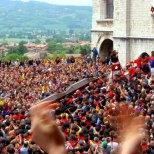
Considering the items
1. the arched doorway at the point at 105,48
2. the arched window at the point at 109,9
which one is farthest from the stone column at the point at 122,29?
the arched doorway at the point at 105,48

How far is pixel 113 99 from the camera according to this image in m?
21.5

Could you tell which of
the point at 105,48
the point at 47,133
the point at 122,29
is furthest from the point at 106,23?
the point at 47,133

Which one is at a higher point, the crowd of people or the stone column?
the stone column

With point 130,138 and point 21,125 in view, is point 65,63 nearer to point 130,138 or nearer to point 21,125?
point 21,125

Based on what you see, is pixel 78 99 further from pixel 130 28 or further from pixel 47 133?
pixel 47 133

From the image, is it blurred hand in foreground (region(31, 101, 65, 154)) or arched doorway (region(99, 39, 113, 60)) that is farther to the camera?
arched doorway (region(99, 39, 113, 60))

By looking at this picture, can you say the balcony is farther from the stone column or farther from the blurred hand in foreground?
the blurred hand in foreground

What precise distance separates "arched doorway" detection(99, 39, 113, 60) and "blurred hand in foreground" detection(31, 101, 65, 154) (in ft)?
122

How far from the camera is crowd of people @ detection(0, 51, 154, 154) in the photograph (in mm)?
14977

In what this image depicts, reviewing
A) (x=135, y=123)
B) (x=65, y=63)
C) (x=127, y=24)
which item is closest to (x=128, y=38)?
(x=127, y=24)

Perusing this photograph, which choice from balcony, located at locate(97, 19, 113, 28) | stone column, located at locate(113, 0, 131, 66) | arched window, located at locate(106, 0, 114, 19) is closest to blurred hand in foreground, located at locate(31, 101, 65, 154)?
stone column, located at locate(113, 0, 131, 66)

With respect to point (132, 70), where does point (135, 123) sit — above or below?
above

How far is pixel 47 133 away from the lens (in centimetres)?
337

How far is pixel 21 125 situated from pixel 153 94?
504 cm
